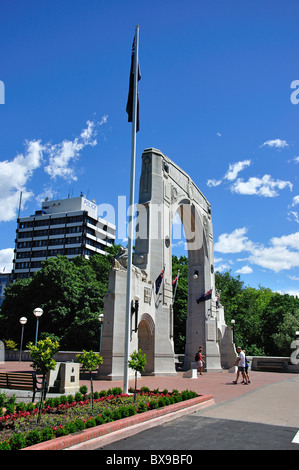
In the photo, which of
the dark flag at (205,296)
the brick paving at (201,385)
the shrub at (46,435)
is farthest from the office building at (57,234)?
the shrub at (46,435)

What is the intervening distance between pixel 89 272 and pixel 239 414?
1493 inches

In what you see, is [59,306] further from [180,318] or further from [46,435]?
[46,435]

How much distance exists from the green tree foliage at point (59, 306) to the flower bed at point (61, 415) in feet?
89.4

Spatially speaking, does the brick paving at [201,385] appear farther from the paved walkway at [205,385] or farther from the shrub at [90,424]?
the shrub at [90,424]

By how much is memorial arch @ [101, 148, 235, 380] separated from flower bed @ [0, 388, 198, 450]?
28.4ft

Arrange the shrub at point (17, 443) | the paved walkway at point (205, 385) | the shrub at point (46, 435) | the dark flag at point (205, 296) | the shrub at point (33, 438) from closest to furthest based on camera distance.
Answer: the shrub at point (17, 443) → the shrub at point (33, 438) → the shrub at point (46, 435) → the paved walkway at point (205, 385) → the dark flag at point (205, 296)

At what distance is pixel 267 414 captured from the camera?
10.3 m

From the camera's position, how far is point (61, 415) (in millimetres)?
8430

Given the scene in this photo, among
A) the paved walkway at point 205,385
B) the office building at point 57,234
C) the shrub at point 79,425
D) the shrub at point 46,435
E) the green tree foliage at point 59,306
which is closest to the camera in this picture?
the shrub at point 46,435

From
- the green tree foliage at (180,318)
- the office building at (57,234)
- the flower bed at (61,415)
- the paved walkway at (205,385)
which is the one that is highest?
the office building at (57,234)

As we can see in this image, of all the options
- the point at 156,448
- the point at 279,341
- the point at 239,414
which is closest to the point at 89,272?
the point at 279,341

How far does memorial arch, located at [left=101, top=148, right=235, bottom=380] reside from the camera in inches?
824

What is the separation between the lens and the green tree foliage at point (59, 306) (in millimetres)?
37438
